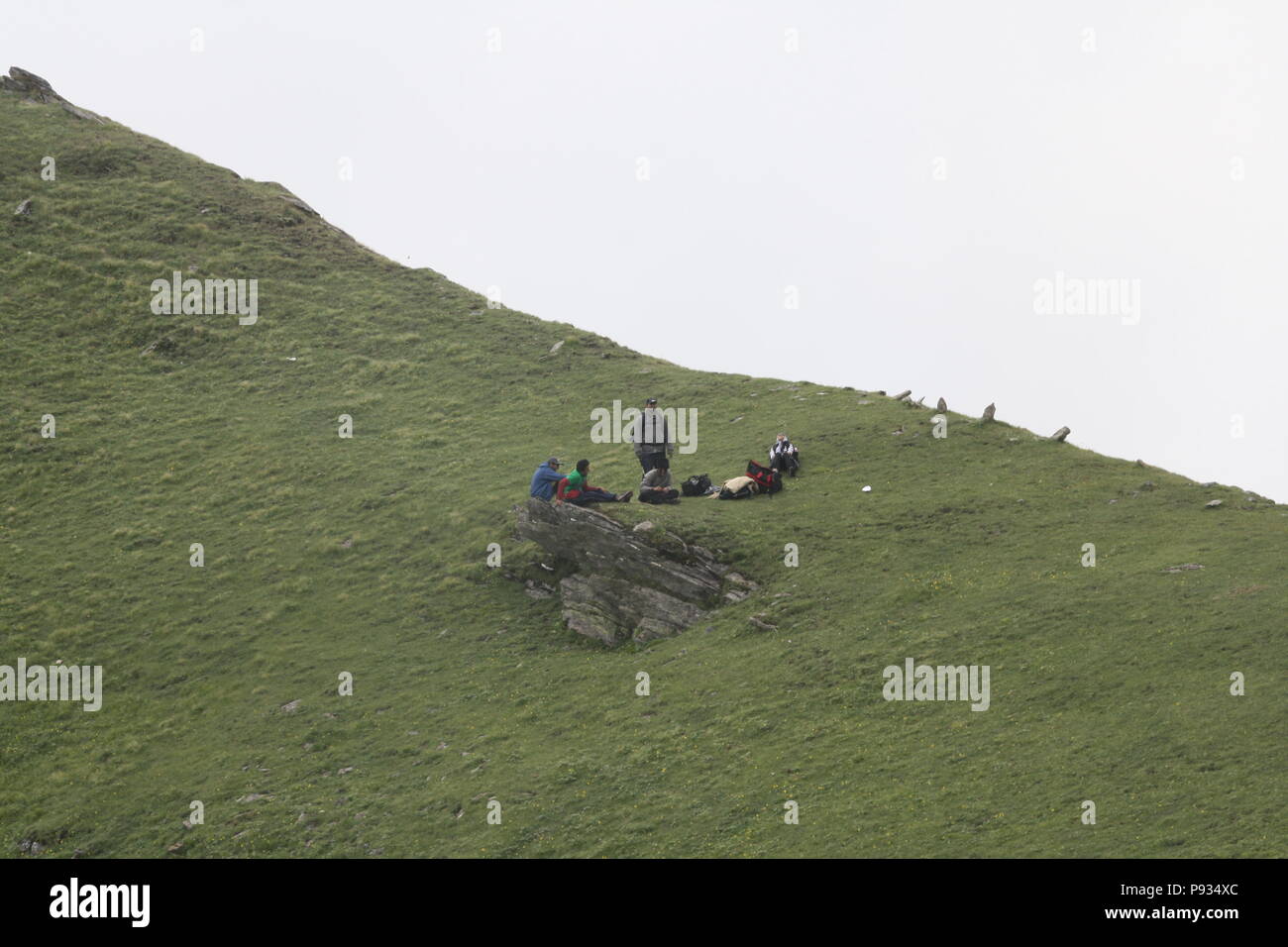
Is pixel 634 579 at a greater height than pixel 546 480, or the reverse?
pixel 546 480

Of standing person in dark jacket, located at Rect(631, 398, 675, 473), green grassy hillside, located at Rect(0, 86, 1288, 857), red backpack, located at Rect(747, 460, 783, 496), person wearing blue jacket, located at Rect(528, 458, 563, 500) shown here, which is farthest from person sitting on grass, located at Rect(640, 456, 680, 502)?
person wearing blue jacket, located at Rect(528, 458, 563, 500)

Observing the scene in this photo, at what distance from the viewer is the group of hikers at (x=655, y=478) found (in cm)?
3738

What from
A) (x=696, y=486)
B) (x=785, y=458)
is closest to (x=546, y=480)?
(x=696, y=486)

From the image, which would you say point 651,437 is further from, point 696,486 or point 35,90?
point 35,90

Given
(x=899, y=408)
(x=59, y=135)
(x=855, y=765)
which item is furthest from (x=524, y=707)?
(x=59, y=135)

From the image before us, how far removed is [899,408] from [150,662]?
102 ft

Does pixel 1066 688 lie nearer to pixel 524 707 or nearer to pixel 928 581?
pixel 928 581

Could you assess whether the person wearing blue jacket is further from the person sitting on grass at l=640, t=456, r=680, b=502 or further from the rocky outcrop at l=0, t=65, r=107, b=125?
the rocky outcrop at l=0, t=65, r=107, b=125

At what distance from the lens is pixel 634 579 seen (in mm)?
Result: 36062

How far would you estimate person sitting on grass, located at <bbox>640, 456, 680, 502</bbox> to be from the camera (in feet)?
130

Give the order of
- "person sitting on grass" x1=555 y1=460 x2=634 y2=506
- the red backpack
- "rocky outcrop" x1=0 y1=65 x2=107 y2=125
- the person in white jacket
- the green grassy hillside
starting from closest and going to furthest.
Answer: the green grassy hillside → "person sitting on grass" x1=555 y1=460 x2=634 y2=506 → the red backpack → the person in white jacket → "rocky outcrop" x1=0 y1=65 x2=107 y2=125

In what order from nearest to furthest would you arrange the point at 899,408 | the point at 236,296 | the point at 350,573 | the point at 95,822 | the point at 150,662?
1. the point at 95,822
2. the point at 150,662
3. the point at 350,573
4. the point at 899,408
5. the point at 236,296

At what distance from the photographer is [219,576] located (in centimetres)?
4275

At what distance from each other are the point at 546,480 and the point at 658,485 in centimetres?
453
